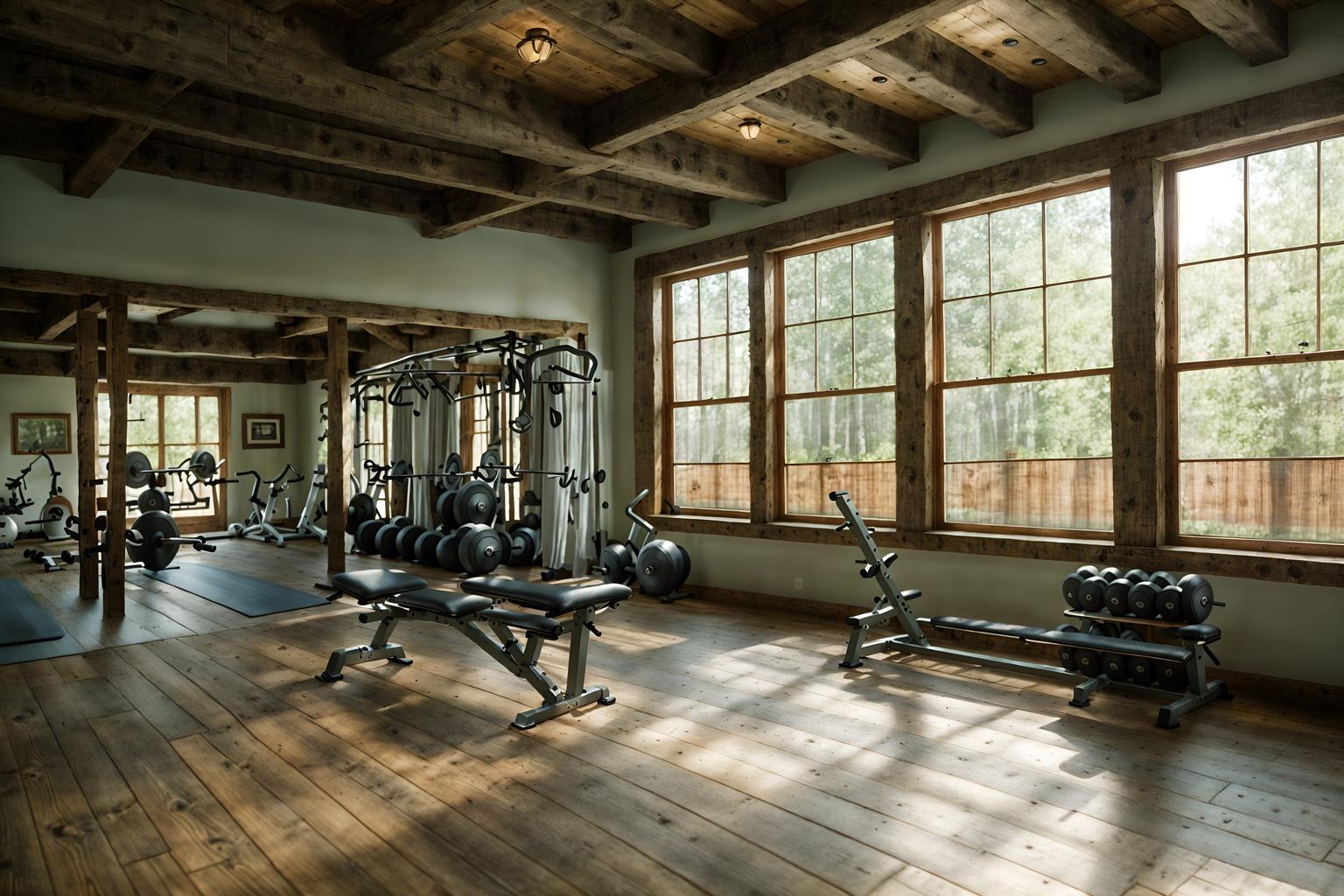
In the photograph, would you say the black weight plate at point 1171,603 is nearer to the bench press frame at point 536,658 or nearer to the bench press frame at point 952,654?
the bench press frame at point 952,654

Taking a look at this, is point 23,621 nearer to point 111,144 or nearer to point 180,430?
point 111,144

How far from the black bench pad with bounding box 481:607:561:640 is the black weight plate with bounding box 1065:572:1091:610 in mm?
2628

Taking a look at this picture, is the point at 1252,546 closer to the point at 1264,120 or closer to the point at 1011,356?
the point at 1011,356

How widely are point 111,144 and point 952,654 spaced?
5617 millimetres

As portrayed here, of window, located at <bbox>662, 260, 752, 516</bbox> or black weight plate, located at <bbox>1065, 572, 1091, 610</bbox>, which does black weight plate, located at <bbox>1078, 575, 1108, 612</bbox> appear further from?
window, located at <bbox>662, 260, 752, 516</bbox>

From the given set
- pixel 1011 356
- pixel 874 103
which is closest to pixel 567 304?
pixel 874 103

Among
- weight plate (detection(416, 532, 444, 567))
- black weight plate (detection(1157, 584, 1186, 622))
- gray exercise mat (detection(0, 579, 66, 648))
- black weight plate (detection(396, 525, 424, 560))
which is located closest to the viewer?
black weight plate (detection(1157, 584, 1186, 622))

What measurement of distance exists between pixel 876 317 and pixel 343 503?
474 cm

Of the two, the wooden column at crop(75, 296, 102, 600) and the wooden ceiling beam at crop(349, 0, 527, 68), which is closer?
the wooden ceiling beam at crop(349, 0, 527, 68)

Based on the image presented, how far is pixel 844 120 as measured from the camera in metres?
5.09

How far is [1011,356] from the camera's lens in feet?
17.2

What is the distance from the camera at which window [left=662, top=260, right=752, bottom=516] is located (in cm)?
693

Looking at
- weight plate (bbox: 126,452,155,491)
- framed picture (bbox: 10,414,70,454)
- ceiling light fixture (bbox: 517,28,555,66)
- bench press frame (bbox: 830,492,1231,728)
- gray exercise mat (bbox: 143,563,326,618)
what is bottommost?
gray exercise mat (bbox: 143,563,326,618)

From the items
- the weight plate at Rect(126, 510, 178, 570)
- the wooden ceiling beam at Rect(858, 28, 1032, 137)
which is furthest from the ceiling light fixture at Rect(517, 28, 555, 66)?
the weight plate at Rect(126, 510, 178, 570)
